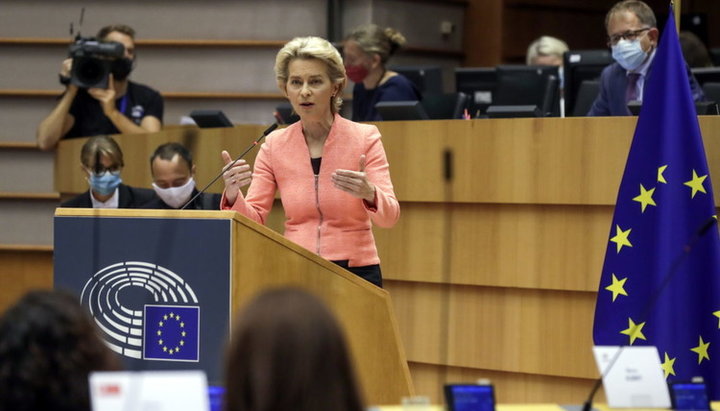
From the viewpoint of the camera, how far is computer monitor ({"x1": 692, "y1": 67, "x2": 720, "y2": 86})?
17.5ft

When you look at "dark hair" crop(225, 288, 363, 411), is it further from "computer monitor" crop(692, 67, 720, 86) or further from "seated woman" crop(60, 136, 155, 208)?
"computer monitor" crop(692, 67, 720, 86)

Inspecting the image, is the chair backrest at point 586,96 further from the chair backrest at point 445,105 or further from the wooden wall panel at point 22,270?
the wooden wall panel at point 22,270

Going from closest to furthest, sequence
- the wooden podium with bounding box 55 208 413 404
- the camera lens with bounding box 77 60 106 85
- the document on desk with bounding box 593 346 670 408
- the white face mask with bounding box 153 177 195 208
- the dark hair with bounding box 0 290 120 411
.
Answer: the dark hair with bounding box 0 290 120 411, the document on desk with bounding box 593 346 670 408, the wooden podium with bounding box 55 208 413 404, the white face mask with bounding box 153 177 195 208, the camera lens with bounding box 77 60 106 85

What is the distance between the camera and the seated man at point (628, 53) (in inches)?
191

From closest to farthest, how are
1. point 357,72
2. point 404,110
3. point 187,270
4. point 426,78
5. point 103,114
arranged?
point 187,270 → point 404,110 → point 357,72 → point 103,114 → point 426,78

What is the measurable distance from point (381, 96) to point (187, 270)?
2675 mm

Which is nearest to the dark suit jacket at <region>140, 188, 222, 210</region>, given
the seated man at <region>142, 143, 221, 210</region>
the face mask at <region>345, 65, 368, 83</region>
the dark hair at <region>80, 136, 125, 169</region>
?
the seated man at <region>142, 143, 221, 210</region>

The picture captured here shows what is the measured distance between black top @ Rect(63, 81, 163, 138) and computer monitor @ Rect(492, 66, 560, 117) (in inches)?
66.4

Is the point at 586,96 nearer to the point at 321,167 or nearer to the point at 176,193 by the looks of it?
the point at 176,193

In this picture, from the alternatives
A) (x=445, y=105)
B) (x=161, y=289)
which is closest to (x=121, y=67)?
(x=445, y=105)

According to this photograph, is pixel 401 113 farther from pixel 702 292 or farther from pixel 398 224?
pixel 702 292

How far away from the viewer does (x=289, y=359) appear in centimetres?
158

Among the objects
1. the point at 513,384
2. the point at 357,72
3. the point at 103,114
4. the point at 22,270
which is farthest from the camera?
the point at 22,270

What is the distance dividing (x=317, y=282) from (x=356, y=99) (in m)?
2.76
